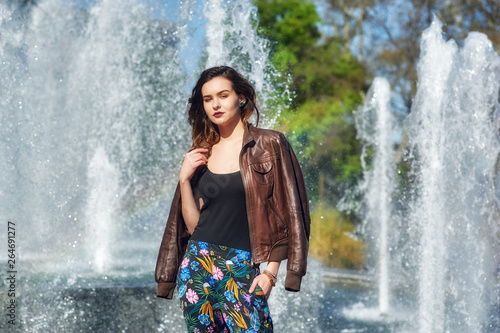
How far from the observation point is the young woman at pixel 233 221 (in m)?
2.20

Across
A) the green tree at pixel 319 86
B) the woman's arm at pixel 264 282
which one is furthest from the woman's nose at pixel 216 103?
the green tree at pixel 319 86

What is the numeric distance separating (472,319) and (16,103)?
184 inches

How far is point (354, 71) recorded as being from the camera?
65.0 ft

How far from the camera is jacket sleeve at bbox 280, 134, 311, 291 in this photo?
84.7 inches

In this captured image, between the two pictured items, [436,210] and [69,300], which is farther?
[436,210]

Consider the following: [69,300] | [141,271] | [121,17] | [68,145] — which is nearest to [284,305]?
[69,300]

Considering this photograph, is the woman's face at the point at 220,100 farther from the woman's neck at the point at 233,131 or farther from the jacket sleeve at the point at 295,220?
the jacket sleeve at the point at 295,220

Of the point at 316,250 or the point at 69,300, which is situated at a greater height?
the point at 316,250

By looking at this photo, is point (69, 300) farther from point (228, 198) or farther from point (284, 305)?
point (228, 198)

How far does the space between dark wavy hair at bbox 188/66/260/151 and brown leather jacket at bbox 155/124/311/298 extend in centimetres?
14

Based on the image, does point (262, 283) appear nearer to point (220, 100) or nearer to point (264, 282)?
point (264, 282)

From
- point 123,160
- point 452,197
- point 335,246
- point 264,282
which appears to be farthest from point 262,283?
point 335,246

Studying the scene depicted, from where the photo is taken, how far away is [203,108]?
2.52 meters

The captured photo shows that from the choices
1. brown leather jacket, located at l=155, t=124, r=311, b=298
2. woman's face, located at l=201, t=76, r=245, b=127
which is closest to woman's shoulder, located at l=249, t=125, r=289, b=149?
brown leather jacket, located at l=155, t=124, r=311, b=298
